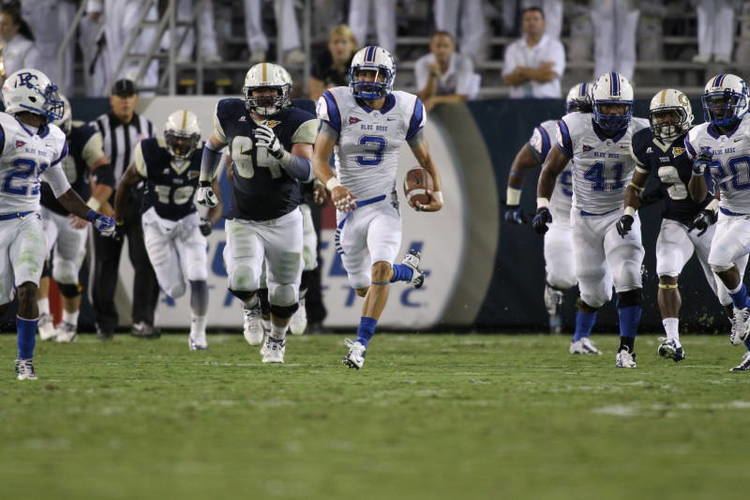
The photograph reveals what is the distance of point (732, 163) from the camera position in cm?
834

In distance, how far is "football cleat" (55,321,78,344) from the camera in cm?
1128

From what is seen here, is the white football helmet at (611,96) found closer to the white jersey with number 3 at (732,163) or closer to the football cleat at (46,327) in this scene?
the white jersey with number 3 at (732,163)

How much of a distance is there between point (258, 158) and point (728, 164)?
279 centimetres

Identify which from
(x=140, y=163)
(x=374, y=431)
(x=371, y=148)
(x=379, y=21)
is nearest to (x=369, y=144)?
(x=371, y=148)

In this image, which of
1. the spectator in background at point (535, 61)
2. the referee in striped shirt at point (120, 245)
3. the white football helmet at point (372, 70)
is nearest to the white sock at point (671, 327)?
the white football helmet at point (372, 70)

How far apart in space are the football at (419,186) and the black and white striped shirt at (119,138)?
12.1ft

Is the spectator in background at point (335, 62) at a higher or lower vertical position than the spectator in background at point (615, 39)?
lower

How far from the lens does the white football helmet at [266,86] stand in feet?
27.5

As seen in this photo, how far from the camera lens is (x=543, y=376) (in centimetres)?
776

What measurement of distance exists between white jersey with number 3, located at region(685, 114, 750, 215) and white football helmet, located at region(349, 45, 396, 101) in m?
1.90

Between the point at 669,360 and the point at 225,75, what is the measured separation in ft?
21.4

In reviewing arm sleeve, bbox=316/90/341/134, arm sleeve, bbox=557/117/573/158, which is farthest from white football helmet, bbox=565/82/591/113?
arm sleeve, bbox=316/90/341/134

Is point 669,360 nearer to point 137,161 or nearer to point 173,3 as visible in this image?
point 137,161

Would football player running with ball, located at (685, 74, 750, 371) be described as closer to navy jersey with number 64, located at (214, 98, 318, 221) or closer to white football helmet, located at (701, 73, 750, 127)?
white football helmet, located at (701, 73, 750, 127)
